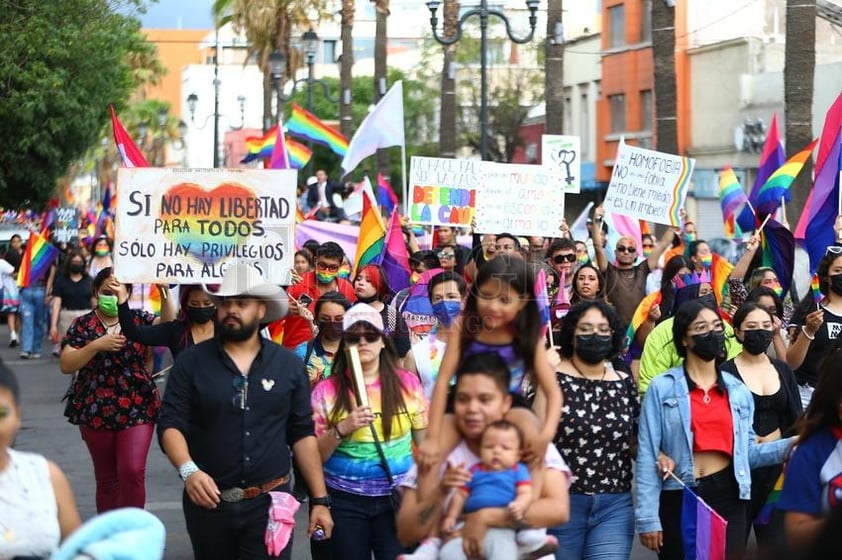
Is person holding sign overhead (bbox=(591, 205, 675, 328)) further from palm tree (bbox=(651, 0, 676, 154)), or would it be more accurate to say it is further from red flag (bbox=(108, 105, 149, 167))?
palm tree (bbox=(651, 0, 676, 154))

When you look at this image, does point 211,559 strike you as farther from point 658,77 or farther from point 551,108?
point 551,108

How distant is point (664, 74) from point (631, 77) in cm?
2485

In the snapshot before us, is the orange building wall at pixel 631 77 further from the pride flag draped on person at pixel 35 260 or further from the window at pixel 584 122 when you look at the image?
the pride flag draped on person at pixel 35 260

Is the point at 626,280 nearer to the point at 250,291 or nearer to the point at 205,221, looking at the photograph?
the point at 205,221

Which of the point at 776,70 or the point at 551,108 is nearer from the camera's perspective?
the point at 551,108

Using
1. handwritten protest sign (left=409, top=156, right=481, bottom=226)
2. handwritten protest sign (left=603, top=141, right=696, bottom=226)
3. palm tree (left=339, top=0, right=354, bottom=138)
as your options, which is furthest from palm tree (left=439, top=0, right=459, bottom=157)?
handwritten protest sign (left=603, top=141, right=696, bottom=226)


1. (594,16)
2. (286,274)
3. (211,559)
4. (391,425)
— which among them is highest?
(594,16)

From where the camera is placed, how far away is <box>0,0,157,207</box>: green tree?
21891mm

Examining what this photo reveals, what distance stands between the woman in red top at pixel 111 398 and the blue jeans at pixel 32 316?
14017mm

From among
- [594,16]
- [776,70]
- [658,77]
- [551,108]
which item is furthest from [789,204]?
[594,16]

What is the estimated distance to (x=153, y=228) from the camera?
8133 mm

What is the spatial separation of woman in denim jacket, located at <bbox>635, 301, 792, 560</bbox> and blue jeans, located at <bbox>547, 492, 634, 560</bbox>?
107 mm

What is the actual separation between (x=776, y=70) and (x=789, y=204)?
21878 millimetres

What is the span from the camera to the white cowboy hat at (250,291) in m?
6.53
